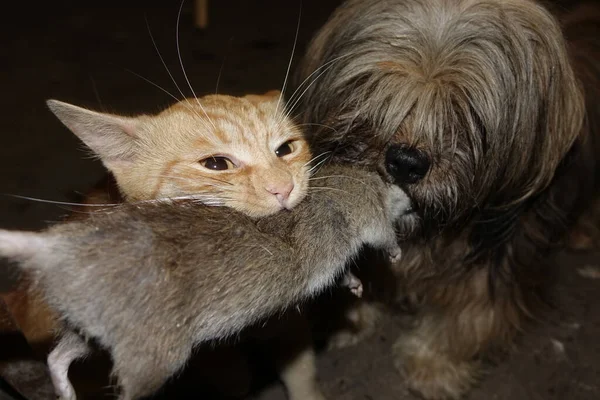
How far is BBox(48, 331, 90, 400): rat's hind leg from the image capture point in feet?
4.10

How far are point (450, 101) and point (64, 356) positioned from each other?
968 mm

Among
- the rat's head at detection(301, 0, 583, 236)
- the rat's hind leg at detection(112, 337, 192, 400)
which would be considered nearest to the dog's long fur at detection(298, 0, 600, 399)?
the rat's head at detection(301, 0, 583, 236)

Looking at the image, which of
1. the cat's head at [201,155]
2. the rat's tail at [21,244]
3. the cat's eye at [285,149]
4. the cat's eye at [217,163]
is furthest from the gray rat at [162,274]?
the cat's eye at [285,149]

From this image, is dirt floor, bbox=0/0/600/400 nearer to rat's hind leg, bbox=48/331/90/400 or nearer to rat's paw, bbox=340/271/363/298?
rat's hind leg, bbox=48/331/90/400

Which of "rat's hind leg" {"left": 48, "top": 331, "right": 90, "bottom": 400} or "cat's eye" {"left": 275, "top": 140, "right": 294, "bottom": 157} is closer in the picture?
"rat's hind leg" {"left": 48, "top": 331, "right": 90, "bottom": 400}

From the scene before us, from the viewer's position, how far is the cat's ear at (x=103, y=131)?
131 centimetres

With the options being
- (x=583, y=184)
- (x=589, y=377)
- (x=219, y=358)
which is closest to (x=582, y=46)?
(x=583, y=184)

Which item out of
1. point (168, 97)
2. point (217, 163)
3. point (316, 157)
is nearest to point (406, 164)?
point (316, 157)

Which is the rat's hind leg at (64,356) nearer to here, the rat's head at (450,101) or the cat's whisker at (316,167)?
the cat's whisker at (316,167)

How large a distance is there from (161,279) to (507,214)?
3.61 ft

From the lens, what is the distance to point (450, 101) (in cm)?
148

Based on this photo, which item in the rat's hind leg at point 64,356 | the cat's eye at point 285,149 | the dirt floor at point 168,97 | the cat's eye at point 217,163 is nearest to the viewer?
the rat's hind leg at point 64,356

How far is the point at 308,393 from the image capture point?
199 cm

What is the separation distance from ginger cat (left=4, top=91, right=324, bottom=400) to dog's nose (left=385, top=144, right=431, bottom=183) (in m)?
0.19
